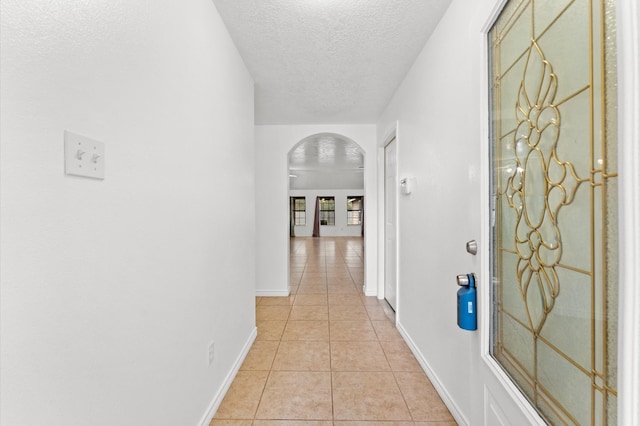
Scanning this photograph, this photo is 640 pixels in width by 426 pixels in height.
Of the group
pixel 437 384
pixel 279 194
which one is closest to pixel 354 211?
pixel 279 194

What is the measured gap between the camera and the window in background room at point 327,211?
1324cm

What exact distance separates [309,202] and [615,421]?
12.7 m

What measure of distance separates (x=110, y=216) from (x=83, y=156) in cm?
20

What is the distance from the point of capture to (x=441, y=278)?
1.89 meters

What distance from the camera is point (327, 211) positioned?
1331 cm

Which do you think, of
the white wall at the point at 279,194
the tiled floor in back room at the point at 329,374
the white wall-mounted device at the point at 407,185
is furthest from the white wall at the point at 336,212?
the white wall-mounted device at the point at 407,185

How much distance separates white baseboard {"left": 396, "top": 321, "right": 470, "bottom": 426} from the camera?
5.40 ft

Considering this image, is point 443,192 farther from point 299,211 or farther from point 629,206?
point 299,211

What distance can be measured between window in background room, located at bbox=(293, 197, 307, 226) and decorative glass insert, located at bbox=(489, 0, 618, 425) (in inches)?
482

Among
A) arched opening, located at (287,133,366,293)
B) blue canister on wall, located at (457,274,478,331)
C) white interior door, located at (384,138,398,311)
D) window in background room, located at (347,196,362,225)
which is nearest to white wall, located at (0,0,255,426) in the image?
blue canister on wall, located at (457,274,478,331)

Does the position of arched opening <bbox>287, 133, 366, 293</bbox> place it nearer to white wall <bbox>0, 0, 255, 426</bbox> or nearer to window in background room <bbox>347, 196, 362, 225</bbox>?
window in background room <bbox>347, 196, 362, 225</bbox>

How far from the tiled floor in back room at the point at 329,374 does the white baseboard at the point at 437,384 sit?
40mm

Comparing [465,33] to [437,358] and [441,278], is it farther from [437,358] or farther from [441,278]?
[437,358]

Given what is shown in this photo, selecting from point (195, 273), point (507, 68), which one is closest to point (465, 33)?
point (507, 68)
